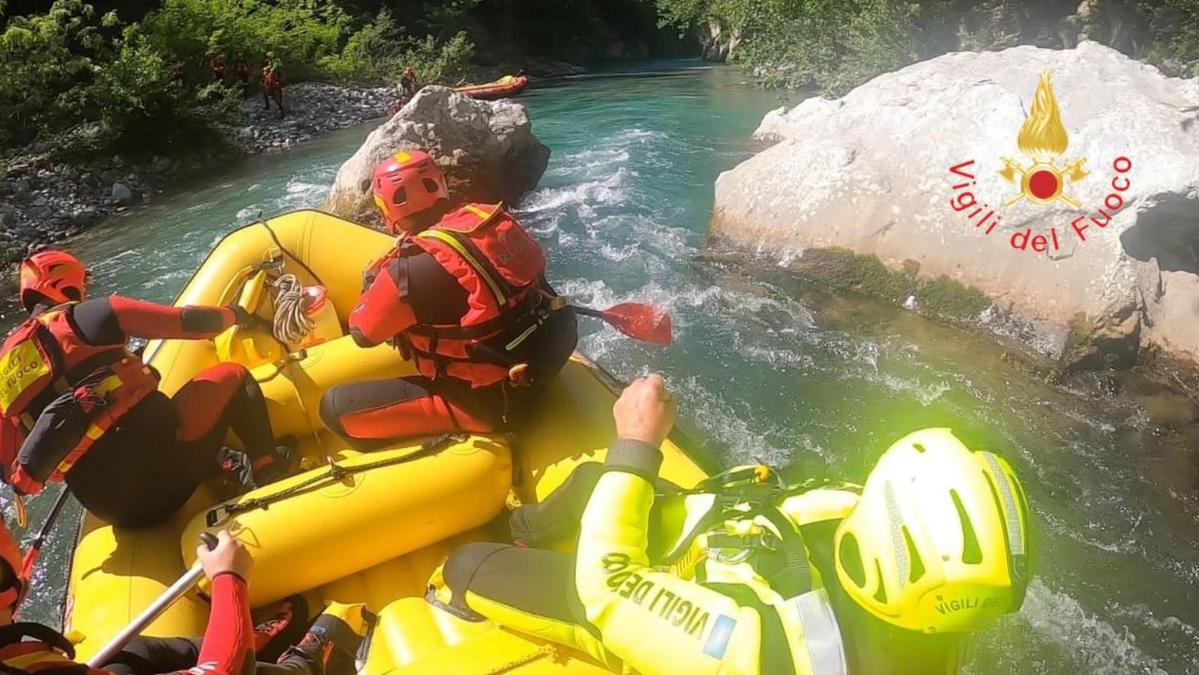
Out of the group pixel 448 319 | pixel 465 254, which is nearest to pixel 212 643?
pixel 448 319

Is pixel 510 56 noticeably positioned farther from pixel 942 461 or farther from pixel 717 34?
pixel 942 461

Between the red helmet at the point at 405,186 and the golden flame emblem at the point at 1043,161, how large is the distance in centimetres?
411

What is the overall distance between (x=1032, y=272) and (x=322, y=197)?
7.84 meters

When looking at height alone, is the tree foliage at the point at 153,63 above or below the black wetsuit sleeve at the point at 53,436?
above

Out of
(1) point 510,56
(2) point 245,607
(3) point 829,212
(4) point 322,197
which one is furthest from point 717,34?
(2) point 245,607

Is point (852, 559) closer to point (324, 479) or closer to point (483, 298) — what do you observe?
point (483, 298)

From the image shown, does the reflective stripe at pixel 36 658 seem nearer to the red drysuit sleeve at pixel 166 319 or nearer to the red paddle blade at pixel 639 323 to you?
the red drysuit sleeve at pixel 166 319

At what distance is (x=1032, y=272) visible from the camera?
4.84 m

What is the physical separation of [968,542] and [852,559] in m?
0.22

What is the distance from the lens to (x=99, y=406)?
2.45 metres

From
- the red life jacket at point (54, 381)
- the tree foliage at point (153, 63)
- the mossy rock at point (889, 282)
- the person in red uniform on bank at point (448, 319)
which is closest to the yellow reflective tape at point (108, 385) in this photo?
the red life jacket at point (54, 381)

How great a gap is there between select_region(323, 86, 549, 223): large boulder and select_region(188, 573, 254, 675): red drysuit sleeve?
5934 mm

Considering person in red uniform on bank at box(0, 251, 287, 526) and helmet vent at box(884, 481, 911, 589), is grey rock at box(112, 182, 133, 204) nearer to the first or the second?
person in red uniform on bank at box(0, 251, 287, 526)

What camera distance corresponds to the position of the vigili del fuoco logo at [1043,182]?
15.6 ft
